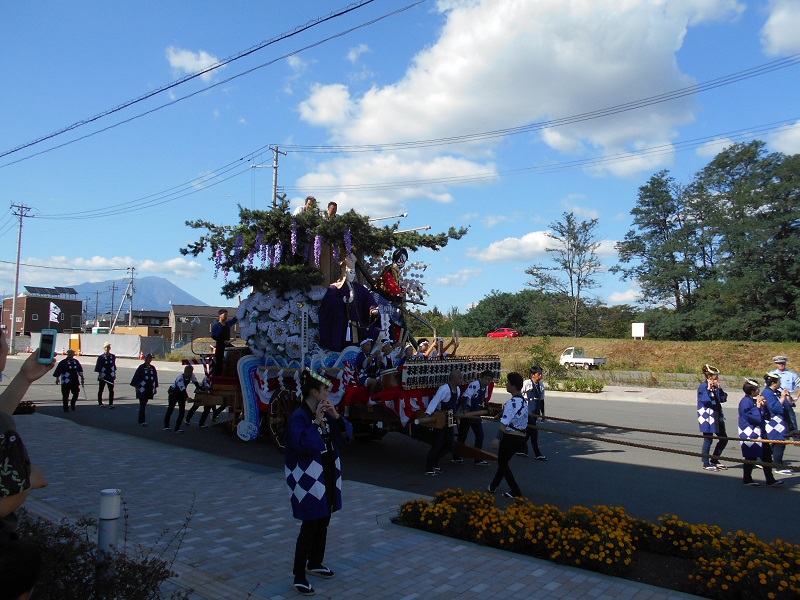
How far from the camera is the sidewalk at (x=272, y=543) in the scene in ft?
16.2

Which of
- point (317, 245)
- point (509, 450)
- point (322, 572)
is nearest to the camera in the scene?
point (322, 572)

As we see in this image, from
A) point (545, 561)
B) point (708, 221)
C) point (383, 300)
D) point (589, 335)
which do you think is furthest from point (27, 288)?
point (545, 561)

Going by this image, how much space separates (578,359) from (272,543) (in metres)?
33.3

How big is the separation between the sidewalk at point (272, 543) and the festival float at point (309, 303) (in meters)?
1.81

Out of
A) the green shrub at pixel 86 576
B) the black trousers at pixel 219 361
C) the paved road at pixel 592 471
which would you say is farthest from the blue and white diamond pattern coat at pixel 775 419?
the black trousers at pixel 219 361

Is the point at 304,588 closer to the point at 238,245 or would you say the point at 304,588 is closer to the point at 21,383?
the point at 21,383

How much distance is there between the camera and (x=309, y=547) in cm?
496

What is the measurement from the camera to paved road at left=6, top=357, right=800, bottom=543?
7.84 meters

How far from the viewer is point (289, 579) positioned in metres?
5.14

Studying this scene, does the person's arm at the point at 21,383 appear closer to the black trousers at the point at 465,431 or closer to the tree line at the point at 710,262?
the black trousers at the point at 465,431

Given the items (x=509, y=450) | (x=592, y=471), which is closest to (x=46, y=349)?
(x=509, y=450)

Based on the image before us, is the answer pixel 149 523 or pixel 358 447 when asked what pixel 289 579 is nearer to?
pixel 149 523

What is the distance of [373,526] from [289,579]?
1.64 meters

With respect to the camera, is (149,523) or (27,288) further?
(27,288)
